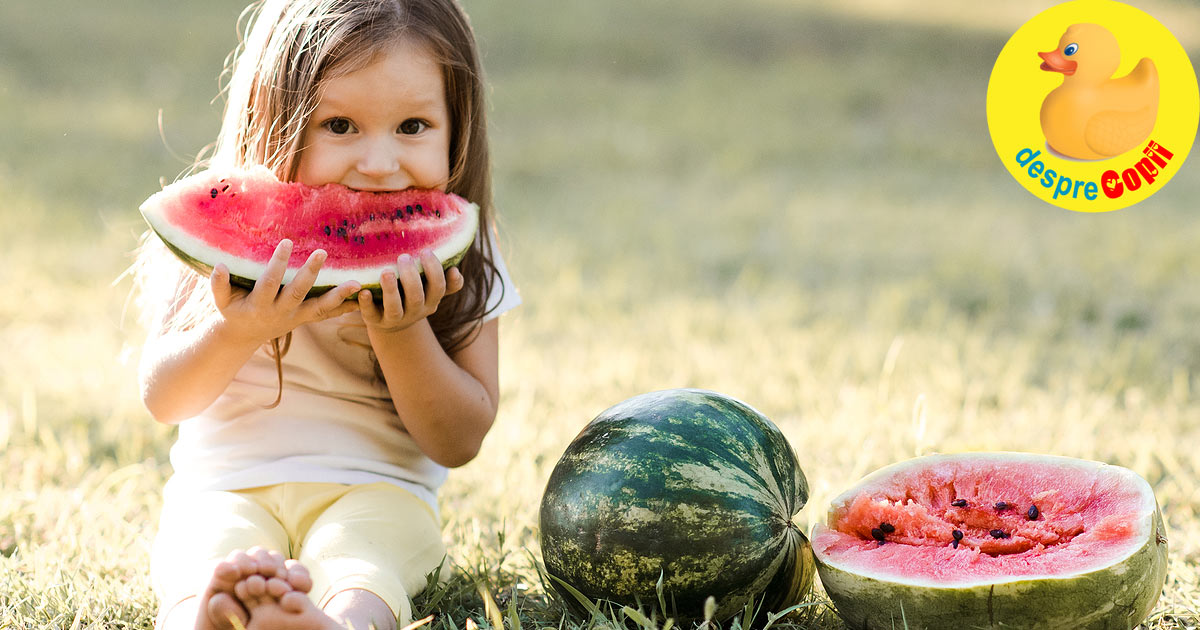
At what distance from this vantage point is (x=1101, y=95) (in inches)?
152

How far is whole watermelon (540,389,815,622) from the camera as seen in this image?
2342 millimetres

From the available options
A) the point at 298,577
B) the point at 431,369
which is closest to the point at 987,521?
the point at 431,369

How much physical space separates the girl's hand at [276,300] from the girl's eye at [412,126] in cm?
49

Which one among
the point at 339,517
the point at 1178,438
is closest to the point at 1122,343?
the point at 1178,438

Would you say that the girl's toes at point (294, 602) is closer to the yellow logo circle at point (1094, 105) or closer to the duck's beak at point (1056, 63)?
the yellow logo circle at point (1094, 105)

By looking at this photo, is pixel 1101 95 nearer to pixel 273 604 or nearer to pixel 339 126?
pixel 339 126

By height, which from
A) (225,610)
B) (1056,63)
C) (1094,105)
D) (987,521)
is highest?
(1056,63)

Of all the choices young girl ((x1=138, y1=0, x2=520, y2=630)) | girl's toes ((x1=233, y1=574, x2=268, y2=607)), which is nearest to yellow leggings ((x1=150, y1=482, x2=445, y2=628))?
young girl ((x1=138, y1=0, x2=520, y2=630))

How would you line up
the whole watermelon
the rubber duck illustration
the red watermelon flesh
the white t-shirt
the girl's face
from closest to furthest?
the red watermelon flesh → the whole watermelon → the girl's face → the white t-shirt → the rubber duck illustration

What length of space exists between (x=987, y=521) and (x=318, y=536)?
1.50 metres

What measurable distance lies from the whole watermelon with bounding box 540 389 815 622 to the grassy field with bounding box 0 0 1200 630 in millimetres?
235

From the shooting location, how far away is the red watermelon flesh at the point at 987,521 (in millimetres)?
2232

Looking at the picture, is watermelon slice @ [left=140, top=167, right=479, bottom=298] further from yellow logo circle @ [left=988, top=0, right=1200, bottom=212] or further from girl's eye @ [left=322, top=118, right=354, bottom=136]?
yellow logo circle @ [left=988, top=0, right=1200, bottom=212]

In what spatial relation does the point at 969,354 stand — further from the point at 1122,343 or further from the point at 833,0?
the point at 833,0
